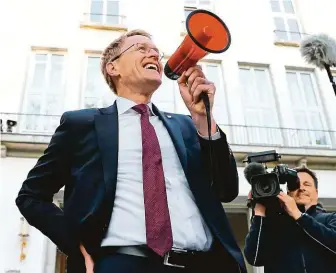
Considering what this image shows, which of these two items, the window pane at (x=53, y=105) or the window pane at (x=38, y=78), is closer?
the window pane at (x=53, y=105)

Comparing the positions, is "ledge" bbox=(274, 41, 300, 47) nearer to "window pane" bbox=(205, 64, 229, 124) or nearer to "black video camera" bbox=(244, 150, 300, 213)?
"window pane" bbox=(205, 64, 229, 124)

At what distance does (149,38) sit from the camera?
2336 millimetres

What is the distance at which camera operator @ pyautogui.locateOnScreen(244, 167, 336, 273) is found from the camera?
110 inches

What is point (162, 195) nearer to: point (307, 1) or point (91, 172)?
point (91, 172)

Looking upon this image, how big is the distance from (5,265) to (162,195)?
654cm

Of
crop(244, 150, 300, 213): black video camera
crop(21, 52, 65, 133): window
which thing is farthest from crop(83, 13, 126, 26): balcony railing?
crop(244, 150, 300, 213): black video camera

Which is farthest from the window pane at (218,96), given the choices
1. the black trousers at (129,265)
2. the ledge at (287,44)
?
the black trousers at (129,265)

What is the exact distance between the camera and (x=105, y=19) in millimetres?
10484

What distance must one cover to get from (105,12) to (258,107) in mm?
4853

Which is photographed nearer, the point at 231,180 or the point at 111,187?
the point at 111,187

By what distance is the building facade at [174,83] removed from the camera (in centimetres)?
872

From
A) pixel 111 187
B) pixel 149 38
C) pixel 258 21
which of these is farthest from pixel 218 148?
pixel 258 21

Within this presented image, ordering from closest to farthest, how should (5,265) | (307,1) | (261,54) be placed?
(5,265), (261,54), (307,1)

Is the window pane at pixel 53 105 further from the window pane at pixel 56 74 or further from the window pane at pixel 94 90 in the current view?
the window pane at pixel 94 90
